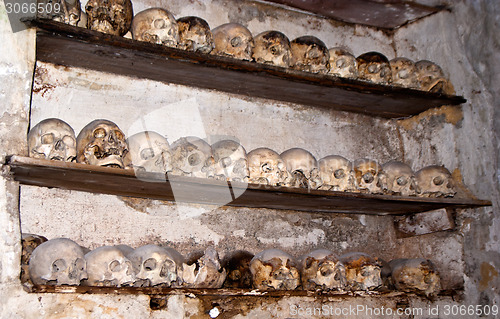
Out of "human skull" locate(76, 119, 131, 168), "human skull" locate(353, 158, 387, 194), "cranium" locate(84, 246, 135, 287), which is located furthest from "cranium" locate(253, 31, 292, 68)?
"cranium" locate(84, 246, 135, 287)

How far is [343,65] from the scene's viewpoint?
3467mm

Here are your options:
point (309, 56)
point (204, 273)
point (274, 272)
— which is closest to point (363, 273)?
point (274, 272)

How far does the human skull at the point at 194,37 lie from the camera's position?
9.80 feet

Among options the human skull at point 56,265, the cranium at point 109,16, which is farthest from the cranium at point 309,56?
the human skull at point 56,265

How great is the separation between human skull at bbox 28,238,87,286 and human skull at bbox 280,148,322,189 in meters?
1.21

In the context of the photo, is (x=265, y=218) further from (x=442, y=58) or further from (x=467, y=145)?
(x=442, y=58)

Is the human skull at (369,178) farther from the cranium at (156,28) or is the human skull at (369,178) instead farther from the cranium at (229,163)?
the cranium at (156,28)

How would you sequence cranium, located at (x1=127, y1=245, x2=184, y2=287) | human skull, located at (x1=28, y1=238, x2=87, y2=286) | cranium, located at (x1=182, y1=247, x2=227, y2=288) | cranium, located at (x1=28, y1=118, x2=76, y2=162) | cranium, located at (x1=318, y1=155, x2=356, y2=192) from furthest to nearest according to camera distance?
cranium, located at (x1=318, y1=155, x2=356, y2=192), cranium, located at (x1=182, y1=247, x2=227, y2=288), cranium, located at (x1=127, y1=245, x2=184, y2=287), cranium, located at (x1=28, y1=118, x2=76, y2=162), human skull, located at (x1=28, y1=238, x2=87, y2=286)

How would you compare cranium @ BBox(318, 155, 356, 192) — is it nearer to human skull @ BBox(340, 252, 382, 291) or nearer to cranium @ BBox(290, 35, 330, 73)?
human skull @ BBox(340, 252, 382, 291)

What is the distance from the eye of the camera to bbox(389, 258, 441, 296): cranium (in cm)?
325

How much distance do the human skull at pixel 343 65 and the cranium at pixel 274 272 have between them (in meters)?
1.20

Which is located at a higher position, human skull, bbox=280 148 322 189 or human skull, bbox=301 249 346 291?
human skull, bbox=280 148 322 189

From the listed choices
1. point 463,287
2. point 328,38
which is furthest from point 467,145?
point 328,38

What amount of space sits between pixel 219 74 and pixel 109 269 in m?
1.23
